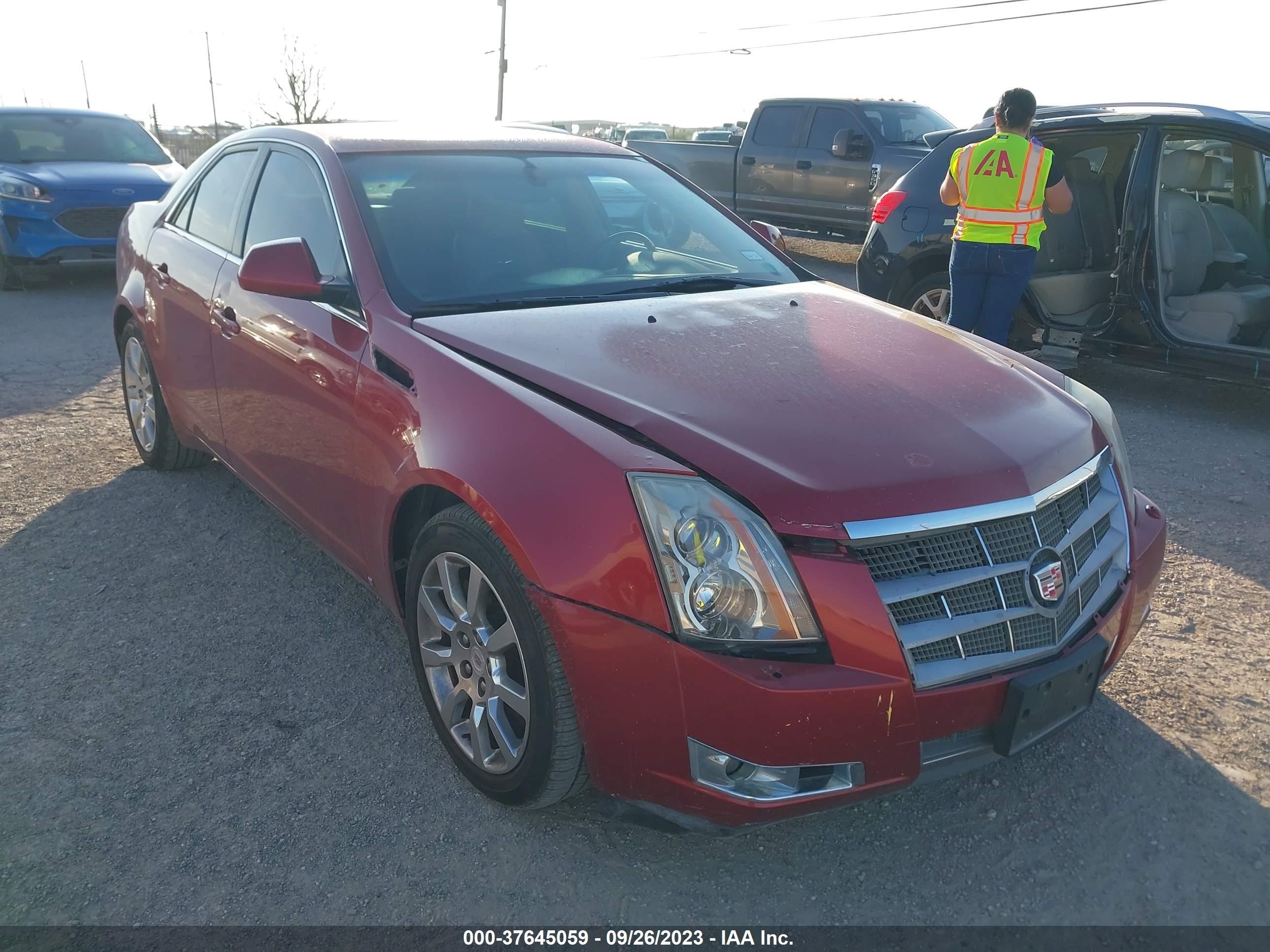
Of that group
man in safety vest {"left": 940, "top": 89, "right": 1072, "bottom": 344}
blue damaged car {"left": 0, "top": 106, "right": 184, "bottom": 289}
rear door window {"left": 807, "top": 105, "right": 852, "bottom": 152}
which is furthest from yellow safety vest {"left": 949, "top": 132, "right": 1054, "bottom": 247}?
blue damaged car {"left": 0, "top": 106, "right": 184, "bottom": 289}

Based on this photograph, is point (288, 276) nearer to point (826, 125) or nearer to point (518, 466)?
point (518, 466)

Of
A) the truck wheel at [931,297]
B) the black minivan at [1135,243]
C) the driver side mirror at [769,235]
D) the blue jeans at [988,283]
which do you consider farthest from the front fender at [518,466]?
the truck wheel at [931,297]

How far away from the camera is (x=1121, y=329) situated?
6.09 m

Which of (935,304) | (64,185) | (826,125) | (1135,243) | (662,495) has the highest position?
(826,125)

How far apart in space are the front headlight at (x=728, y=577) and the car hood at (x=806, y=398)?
6 centimetres

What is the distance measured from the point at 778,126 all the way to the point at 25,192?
882 centimetres

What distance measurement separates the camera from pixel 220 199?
4223 millimetres

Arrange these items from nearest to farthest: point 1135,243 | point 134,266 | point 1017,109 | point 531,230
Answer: point 531,230 < point 134,266 < point 1017,109 < point 1135,243

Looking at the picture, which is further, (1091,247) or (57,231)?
(57,231)

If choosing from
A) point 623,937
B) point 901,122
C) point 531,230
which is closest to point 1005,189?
point 531,230

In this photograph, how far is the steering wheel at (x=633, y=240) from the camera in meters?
3.50

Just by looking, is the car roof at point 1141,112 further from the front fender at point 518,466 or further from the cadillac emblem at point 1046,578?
the front fender at point 518,466

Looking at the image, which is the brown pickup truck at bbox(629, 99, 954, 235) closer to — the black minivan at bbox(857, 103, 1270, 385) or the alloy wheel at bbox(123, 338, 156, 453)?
the black minivan at bbox(857, 103, 1270, 385)

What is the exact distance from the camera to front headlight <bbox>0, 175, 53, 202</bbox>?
9.45 m
